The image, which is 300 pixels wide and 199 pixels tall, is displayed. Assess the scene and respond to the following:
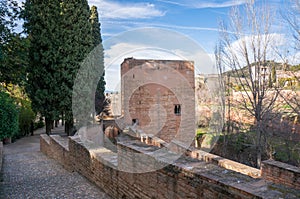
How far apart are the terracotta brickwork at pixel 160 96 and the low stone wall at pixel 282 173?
9.35 metres

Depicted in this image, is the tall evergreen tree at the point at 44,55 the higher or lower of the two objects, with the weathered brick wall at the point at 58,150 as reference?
higher

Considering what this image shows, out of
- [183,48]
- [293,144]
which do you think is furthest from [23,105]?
[293,144]

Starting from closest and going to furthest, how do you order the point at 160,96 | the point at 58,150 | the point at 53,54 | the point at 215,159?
1. the point at 215,159
2. the point at 58,150
3. the point at 53,54
4. the point at 160,96

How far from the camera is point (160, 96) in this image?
1448cm

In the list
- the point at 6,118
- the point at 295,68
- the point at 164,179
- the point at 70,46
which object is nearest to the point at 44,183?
the point at 6,118

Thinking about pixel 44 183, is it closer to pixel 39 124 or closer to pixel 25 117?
pixel 25 117

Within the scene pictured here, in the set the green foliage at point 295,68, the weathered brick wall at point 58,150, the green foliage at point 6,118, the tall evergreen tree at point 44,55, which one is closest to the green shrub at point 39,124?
the tall evergreen tree at point 44,55

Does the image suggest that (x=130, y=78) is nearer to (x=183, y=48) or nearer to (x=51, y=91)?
(x=51, y=91)

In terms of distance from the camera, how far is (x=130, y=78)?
13.6 meters

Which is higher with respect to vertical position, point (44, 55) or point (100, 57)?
point (100, 57)

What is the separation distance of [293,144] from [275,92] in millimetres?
3482

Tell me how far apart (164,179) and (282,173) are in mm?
2290

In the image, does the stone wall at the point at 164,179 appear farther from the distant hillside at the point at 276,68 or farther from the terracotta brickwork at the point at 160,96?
the terracotta brickwork at the point at 160,96

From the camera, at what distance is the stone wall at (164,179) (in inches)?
98.0
